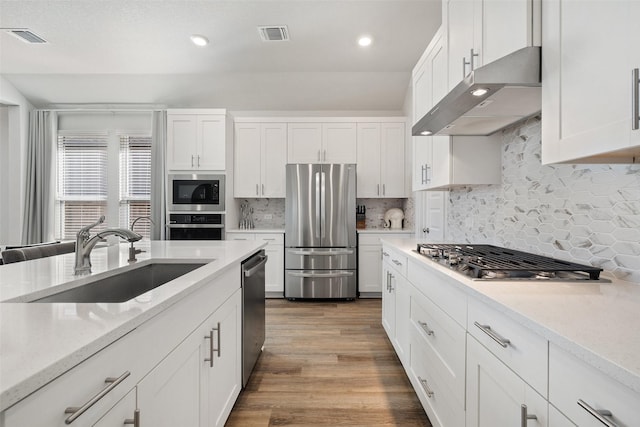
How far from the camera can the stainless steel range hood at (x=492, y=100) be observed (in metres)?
1.23

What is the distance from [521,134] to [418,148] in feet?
3.27

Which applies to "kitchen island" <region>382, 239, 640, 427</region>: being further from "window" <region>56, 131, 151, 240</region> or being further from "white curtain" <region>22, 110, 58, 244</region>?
"white curtain" <region>22, 110, 58, 244</region>

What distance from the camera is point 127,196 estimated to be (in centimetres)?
470

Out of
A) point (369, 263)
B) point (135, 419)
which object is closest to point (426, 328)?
point (135, 419)

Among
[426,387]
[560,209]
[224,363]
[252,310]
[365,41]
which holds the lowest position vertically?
[426,387]

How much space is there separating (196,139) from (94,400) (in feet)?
13.1

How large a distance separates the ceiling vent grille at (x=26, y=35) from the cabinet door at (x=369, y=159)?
12.8ft

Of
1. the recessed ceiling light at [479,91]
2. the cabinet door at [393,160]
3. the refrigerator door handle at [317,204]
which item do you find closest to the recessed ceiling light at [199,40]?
the refrigerator door handle at [317,204]

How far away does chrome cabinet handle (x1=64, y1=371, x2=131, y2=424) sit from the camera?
58cm

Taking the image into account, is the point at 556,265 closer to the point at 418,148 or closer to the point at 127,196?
the point at 418,148

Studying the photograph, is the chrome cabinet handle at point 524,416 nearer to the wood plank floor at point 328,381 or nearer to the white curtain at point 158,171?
the wood plank floor at point 328,381

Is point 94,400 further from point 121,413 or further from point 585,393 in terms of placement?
point 585,393

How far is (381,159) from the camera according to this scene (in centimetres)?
438

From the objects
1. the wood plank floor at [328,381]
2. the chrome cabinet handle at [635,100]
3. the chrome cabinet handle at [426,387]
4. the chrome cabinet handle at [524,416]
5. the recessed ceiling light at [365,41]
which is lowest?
the wood plank floor at [328,381]
